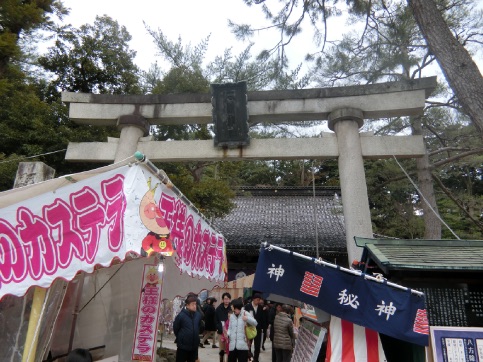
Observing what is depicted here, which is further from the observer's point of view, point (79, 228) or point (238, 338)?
point (238, 338)

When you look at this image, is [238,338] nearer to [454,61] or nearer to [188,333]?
[188,333]

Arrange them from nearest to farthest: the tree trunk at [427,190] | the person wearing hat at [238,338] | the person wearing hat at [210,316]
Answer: the person wearing hat at [238,338]
the person wearing hat at [210,316]
the tree trunk at [427,190]

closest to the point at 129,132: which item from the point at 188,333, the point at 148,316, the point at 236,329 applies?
the point at 148,316

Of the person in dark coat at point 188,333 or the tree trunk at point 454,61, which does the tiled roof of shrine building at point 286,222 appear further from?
the person in dark coat at point 188,333

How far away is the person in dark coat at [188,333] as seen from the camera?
609 centimetres

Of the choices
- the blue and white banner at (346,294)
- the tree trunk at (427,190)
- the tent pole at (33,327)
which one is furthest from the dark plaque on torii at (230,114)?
the tree trunk at (427,190)

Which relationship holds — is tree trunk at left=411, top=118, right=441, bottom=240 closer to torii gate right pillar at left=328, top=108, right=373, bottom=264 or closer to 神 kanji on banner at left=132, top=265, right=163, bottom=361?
torii gate right pillar at left=328, top=108, right=373, bottom=264

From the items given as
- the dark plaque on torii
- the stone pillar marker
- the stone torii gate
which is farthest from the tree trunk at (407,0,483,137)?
the stone pillar marker

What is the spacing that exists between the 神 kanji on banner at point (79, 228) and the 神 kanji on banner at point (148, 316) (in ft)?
8.54

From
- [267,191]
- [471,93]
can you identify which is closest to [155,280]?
[471,93]

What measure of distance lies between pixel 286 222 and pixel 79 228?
15.1 m

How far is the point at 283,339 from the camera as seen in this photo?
7.31 metres

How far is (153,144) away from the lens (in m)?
8.99

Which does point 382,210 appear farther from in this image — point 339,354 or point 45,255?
point 45,255
